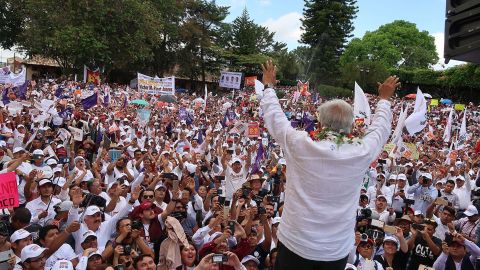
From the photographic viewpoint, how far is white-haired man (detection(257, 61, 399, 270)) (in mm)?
2381

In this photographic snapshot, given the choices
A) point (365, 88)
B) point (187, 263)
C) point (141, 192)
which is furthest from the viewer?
point (365, 88)

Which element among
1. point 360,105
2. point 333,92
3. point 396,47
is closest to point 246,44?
point 333,92

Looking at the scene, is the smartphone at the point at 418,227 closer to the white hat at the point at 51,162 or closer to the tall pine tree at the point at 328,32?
the white hat at the point at 51,162

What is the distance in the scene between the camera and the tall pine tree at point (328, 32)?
47219 mm

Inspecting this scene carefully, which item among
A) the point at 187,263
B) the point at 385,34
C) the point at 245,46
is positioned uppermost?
the point at 385,34

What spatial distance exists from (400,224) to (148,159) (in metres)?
5.30

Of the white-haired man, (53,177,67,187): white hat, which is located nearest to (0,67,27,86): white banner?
(53,177,67,187): white hat

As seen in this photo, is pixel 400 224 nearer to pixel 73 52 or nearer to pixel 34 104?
pixel 34 104

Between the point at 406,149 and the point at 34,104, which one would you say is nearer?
the point at 406,149

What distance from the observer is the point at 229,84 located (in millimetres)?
28953

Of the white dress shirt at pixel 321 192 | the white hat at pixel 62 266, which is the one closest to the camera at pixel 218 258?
the white hat at pixel 62 266

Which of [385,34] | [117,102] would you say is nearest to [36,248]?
[117,102]

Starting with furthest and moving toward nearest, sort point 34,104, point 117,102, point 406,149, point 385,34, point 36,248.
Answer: point 385,34 → point 117,102 → point 34,104 → point 406,149 → point 36,248

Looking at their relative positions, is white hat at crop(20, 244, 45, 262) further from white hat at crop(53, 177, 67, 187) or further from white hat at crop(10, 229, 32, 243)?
white hat at crop(53, 177, 67, 187)
